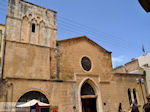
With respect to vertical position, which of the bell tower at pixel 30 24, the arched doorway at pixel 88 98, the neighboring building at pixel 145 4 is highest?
the bell tower at pixel 30 24

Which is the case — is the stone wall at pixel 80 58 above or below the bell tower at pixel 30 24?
below

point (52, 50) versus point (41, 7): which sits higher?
point (41, 7)

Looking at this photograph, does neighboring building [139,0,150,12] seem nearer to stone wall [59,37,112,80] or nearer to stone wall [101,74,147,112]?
stone wall [59,37,112,80]

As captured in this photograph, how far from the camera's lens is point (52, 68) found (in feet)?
47.5

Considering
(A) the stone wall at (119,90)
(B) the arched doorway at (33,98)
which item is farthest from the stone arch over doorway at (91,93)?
(B) the arched doorway at (33,98)

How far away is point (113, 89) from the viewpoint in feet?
59.1

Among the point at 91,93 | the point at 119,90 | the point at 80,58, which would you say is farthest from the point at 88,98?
the point at 80,58

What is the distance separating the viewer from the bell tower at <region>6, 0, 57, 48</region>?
1378 cm

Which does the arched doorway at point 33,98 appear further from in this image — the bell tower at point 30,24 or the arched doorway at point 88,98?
the bell tower at point 30,24

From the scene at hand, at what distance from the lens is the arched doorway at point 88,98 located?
16203 mm

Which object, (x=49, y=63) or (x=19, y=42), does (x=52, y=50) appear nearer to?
(x=49, y=63)

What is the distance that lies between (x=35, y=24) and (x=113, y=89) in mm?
11183

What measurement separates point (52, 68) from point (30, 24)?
4.71 metres

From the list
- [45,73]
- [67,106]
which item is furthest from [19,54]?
[67,106]
